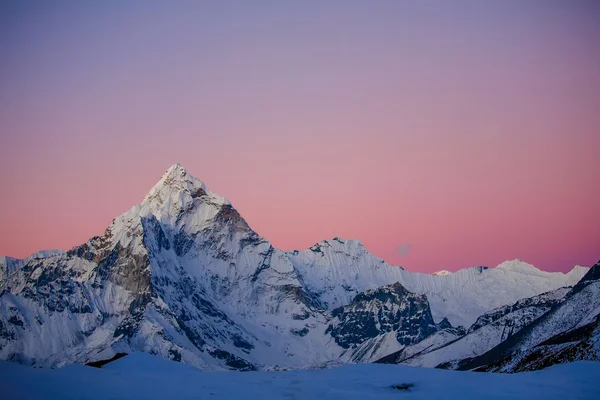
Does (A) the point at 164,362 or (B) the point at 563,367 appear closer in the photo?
(B) the point at 563,367

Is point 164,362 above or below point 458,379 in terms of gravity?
above

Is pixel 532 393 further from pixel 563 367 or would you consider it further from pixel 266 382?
pixel 266 382

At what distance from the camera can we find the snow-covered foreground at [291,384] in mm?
31609

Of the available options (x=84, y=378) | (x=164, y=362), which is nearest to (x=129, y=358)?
(x=164, y=362)

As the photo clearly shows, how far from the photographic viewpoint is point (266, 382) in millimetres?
35500

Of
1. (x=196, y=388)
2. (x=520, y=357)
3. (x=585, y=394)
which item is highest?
(x=196, y=388)

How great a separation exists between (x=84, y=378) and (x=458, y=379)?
17.1 metres

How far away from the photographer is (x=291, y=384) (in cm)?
3500

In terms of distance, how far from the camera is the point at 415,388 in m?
34.2

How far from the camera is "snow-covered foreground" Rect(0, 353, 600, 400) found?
31.6m

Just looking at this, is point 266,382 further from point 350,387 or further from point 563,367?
point 563,367

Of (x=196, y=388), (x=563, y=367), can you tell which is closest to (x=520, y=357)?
(x=563, y=367)

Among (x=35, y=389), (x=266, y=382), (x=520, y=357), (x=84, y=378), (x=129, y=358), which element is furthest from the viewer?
(x=520, y=357)

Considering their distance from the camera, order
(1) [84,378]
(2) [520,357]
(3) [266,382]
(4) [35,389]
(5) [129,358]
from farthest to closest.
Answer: (2) [520,357] → (5) [129,358] → (3) [266,382] → (1) [84,378] → (4) [35,389]
